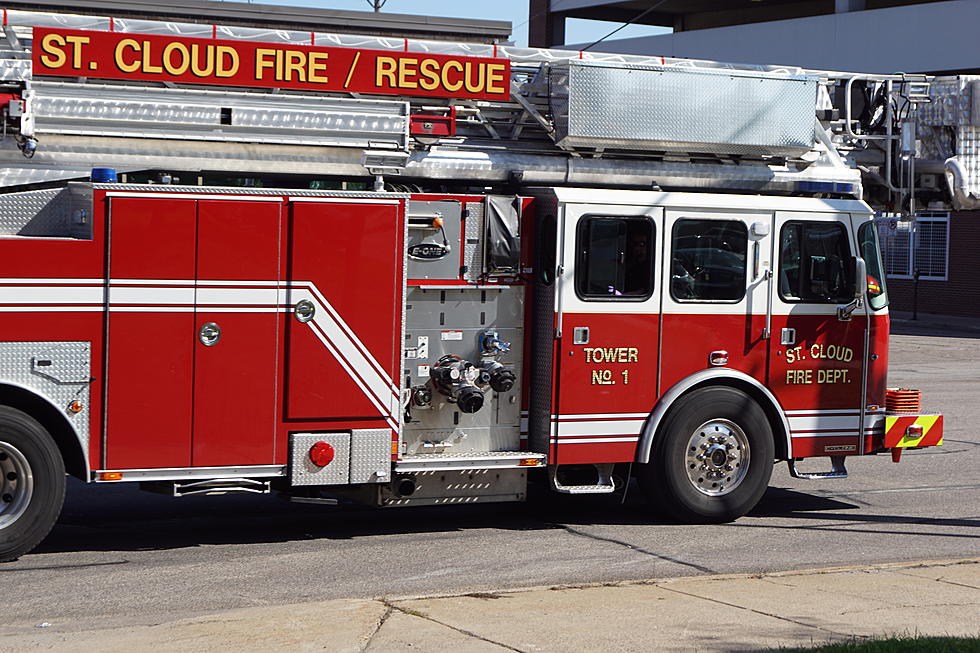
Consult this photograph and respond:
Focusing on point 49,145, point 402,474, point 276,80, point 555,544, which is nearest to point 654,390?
point 555,544

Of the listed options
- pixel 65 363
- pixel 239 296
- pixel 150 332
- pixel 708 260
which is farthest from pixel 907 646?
pixel 65 363

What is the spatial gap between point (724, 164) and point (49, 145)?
5.09 meters

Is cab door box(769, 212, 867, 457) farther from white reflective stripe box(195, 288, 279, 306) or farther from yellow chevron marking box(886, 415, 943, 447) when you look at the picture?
white reflective stripe box(195, 288, 279, 306)

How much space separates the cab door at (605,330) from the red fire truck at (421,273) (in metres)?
0.02

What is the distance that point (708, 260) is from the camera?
32.4 ft

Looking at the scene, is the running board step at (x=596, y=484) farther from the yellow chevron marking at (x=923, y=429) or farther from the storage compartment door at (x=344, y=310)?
the yellow chevron marking at (x=923, y=429)

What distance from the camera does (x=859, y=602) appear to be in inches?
299

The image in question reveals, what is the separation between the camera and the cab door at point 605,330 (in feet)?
31.0

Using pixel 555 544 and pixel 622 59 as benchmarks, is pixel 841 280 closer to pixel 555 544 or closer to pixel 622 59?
pixel 622 59

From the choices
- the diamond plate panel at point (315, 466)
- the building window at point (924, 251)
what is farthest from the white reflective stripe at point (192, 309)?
the building window at point (924, 251)

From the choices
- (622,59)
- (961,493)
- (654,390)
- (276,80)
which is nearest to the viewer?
(276,80)

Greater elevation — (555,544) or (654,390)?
(654,390)

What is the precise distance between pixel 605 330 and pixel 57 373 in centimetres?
387

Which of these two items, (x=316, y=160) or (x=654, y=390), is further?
(x=654, y=390)
